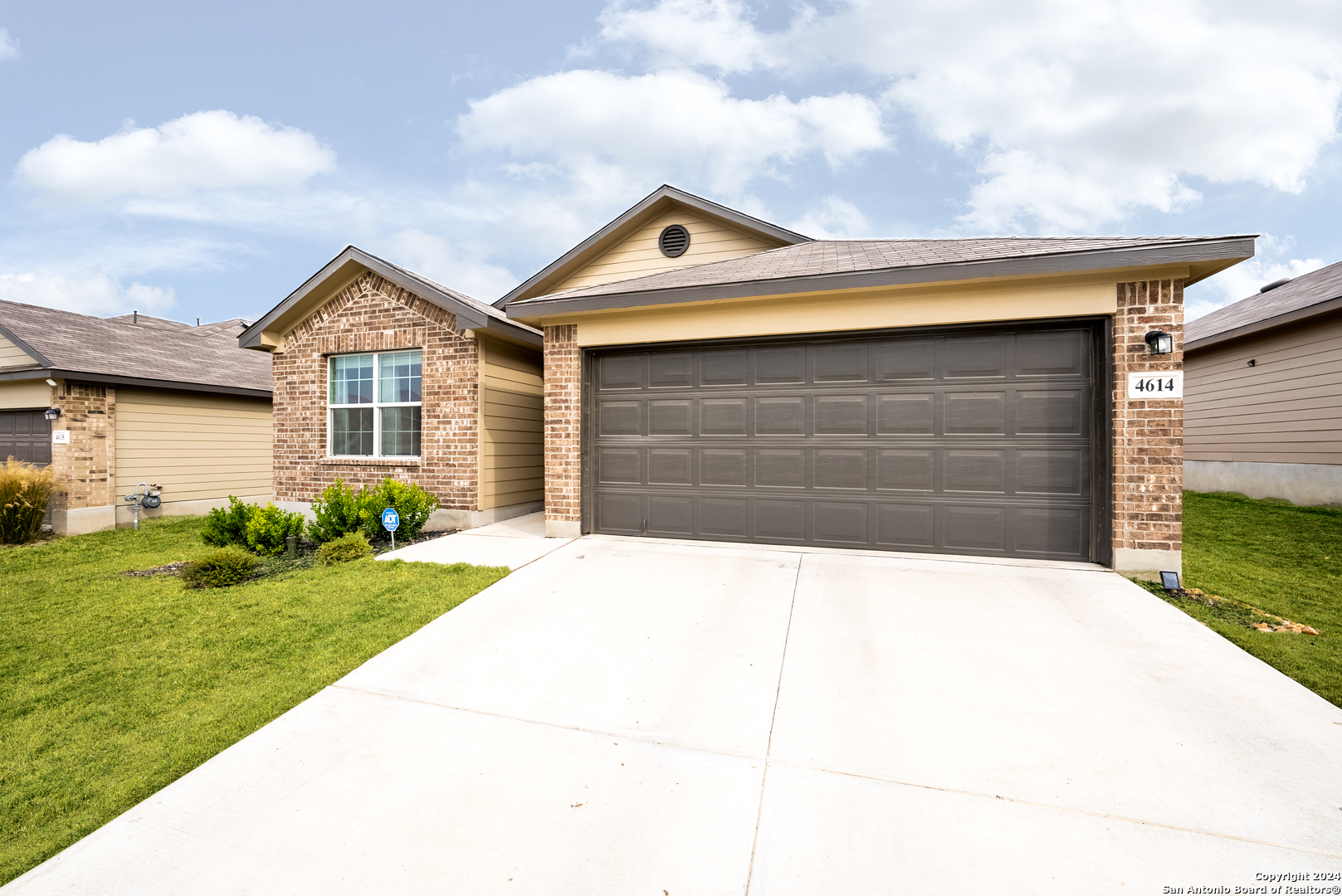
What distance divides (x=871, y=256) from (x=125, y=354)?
1492 centimetres

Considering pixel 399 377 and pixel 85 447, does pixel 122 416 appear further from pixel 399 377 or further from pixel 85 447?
pixel 399 377

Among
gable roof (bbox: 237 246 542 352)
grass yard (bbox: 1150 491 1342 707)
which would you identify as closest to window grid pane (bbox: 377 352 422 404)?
gable roof (bbox: 237 246 542 352)

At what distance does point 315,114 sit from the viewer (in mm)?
16266

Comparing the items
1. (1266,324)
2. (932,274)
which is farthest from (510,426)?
(1266,324)

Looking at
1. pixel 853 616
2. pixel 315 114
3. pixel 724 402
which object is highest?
pixel 315 114

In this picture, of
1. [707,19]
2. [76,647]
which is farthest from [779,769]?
[707,19]

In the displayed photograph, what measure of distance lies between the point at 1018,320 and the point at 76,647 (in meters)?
9.46

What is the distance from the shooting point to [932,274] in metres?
5.73

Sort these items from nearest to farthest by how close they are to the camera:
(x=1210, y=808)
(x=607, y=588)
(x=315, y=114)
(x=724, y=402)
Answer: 1. (x=1210, y=808)
2. (x=607, y=588)
3. (x=724, y=402)
4. (x=315, y=114)

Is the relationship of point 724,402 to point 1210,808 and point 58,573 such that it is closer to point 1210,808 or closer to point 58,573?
point 1210,808

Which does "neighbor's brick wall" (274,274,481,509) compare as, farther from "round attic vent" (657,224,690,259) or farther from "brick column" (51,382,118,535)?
"round attic vent" (657,224,690,259)

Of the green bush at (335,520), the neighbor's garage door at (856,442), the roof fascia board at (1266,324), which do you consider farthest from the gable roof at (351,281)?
the roof fascia board at (1266,324)

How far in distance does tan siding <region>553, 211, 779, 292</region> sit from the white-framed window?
3.38 meters

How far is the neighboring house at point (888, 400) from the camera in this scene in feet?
18.2
